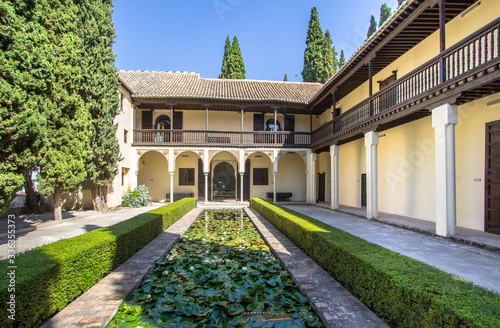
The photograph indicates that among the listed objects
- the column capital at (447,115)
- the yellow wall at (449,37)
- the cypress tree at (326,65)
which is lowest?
the column capital at (447,115)

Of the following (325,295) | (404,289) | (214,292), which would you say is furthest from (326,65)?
(404,289)

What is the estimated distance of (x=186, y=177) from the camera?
17.6 meters

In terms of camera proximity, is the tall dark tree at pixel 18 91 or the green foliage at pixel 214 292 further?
the tall dark tree at pixel 18 91

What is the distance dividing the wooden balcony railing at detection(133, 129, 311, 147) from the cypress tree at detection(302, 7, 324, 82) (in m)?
13.0

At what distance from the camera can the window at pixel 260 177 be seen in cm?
1811

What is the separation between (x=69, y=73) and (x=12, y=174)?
16.5 feet

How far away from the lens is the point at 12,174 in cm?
501

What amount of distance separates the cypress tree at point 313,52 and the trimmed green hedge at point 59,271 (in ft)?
84.0

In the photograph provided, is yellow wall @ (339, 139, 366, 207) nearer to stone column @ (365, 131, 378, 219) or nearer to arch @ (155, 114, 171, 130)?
stone column @ (365, 131, 378, 219)

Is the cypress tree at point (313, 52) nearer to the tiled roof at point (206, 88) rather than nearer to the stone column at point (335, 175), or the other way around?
the tiled roof at point (206, 88)

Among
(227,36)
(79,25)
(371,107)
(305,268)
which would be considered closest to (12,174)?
(305,268)

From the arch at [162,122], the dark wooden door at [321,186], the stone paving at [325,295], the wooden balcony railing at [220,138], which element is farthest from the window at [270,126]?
the stone paving at [325,295]

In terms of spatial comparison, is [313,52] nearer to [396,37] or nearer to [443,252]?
[396,37]

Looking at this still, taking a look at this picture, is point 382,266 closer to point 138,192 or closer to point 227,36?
point 138,192
